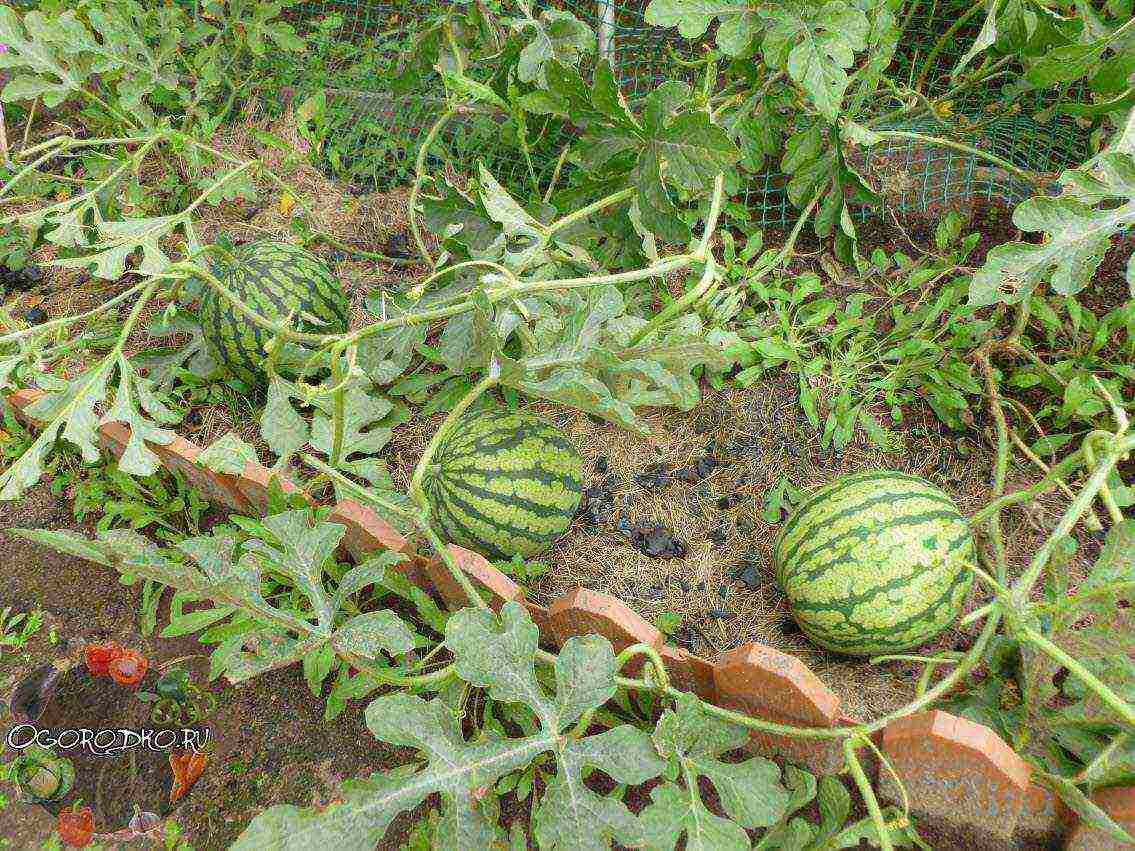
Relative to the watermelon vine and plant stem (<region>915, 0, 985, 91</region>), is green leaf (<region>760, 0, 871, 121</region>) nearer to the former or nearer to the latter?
the watermelon vine

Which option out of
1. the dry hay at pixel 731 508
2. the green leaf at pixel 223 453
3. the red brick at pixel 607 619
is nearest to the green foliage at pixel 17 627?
the green leaf at pixel 223 453

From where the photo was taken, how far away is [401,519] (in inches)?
83.4

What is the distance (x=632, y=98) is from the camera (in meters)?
2.88

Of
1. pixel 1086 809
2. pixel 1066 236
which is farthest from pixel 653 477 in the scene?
pixel 1086 809

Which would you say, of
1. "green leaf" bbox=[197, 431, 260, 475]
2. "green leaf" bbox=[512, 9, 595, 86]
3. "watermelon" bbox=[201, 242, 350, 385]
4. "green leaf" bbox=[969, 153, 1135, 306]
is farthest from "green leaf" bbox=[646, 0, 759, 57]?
"green leaf" bbox=[197, 431, 260, 475]

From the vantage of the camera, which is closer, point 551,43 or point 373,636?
point 373,636

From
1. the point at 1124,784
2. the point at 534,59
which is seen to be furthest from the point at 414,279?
the point at 1124,784

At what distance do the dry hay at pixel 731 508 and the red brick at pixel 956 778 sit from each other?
0.41 m

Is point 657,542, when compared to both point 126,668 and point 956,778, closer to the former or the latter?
point 956,778

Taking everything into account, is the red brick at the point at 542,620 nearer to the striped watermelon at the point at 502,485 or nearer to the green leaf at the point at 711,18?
the striped watermelon at the point at 502,485

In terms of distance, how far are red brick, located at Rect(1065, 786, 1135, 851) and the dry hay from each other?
0.54 m

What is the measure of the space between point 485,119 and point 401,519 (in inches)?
68.7

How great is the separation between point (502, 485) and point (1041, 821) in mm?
1341

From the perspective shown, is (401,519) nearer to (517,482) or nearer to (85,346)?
(517,482)
